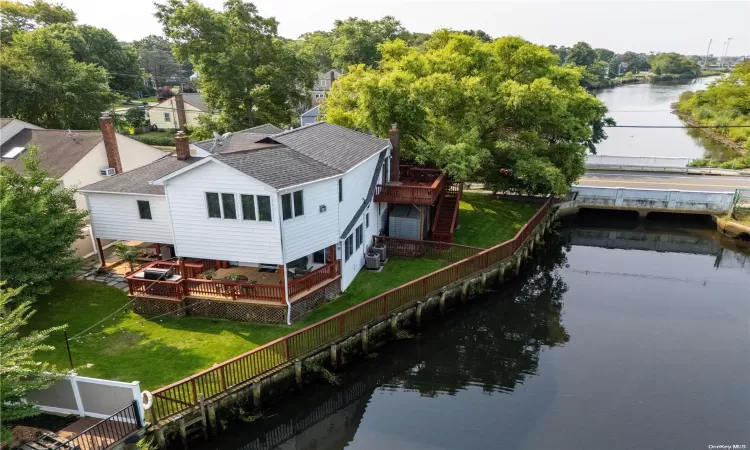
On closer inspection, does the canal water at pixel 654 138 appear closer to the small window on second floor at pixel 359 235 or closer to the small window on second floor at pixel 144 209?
the small window on second floor at pixel 359 235

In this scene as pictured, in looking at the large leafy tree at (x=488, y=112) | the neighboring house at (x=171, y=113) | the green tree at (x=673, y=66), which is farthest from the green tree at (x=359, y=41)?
the green tree at (x=673, y=66)

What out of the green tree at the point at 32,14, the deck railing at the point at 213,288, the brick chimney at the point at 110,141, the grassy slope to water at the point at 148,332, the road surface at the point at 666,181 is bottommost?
the grassy slope to water at the point at 148,332

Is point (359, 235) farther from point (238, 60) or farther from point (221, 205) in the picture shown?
point (238, 60)

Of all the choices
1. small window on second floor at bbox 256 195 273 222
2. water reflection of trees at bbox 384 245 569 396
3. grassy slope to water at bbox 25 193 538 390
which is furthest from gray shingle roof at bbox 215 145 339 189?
water reflection of trees at bbox 384 245 569 396

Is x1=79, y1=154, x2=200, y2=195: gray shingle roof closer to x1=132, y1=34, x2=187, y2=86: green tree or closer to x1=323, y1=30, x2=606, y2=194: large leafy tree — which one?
x1=323, y1=30, x2=606, y2=194: large leafy tree

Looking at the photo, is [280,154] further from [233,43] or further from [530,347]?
[233,43]

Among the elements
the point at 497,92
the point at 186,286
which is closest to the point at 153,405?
the point at 186,286
